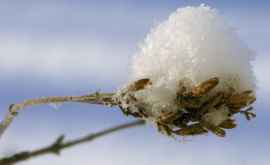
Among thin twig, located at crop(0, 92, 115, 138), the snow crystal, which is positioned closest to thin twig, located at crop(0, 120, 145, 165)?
thin twig, located at crop(0, 92, 115, 138)

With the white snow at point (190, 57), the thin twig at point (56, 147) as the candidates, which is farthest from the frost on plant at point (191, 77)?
the thin twig at point (56, 147)

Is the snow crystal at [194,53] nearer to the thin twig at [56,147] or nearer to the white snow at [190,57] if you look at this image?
the white snow at [190,57]

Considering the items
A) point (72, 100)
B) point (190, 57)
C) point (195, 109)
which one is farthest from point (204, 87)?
point (72, 100)

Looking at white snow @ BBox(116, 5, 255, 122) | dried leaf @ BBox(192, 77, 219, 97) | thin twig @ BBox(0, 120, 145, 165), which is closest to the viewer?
thin twig @ BBox(0, 120, 145, 165)

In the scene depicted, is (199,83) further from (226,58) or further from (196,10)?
(196,10)

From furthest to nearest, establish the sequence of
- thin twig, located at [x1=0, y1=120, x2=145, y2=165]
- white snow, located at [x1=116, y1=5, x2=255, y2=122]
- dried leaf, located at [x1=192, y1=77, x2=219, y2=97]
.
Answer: white snow, located at [x1=116, y1=5, x2=255, y2=122]
dried leaf, located at [x1=192, y1=77, x2=219, y2=97]
thin twig, located at [x1=0, y1=120, x2=145, y2=165]

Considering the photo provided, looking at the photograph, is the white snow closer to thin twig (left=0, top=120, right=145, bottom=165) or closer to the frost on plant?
the frost on plant

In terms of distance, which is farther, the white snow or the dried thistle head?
the white snow

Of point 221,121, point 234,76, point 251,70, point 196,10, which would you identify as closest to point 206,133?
point 221,121
